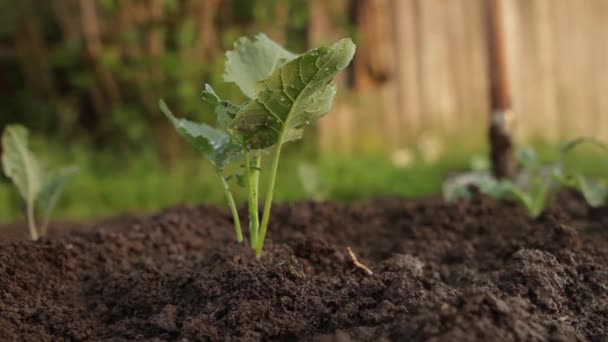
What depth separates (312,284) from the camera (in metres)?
2.00

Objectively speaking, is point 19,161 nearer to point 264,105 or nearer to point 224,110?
point 224,110

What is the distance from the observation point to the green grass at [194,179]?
5574 mm

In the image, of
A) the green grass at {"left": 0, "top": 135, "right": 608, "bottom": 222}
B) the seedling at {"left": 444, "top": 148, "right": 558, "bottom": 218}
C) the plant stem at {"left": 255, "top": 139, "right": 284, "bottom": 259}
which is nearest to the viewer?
the plant stem at {"left": 255, "top": 139, "right": 284, "bottom": 259}

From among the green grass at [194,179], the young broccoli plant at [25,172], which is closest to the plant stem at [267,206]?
the young broccoli plant at [25,172]

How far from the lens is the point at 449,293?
6.29ft

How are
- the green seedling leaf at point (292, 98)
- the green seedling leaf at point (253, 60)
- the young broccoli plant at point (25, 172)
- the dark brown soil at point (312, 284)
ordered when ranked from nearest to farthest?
1. the dark brown soil at point (312, 284)
2. the green seedling leaf at point (292, 98)
3. the green seedling leaf at point (253, 60)
4. the young broccoli plant at point (25, 172)

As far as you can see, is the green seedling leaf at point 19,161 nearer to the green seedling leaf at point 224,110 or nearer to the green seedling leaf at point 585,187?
the green seedling leaf at point 224,110

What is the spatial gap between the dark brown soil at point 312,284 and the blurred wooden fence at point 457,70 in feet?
13.8

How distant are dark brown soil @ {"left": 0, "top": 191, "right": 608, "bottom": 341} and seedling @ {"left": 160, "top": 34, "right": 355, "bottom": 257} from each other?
10.1 inches

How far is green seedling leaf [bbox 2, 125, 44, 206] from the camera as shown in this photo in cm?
280

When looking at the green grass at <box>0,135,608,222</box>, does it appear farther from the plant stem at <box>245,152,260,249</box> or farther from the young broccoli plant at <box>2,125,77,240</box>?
the plant stem at <box>245,152,260,249</box>

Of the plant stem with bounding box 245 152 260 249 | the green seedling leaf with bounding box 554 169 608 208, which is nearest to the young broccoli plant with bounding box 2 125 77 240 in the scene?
the plant stem with bounding box 245 152 260 249

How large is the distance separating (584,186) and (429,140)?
13.7 feet

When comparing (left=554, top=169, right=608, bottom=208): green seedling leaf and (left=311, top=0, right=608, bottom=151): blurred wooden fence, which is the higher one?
(left=311, top=0, right=608, bottom=151): blurred wooden fence
